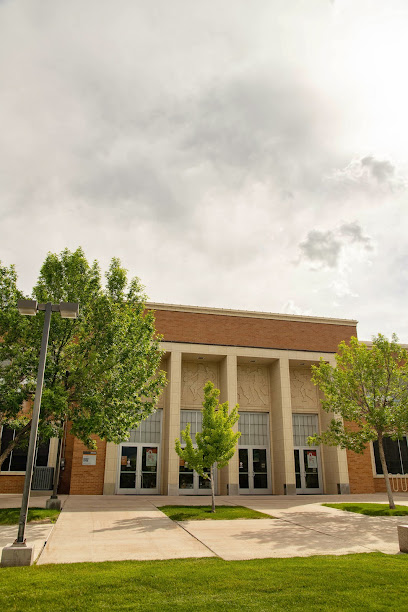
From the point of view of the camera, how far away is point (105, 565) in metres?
8.88

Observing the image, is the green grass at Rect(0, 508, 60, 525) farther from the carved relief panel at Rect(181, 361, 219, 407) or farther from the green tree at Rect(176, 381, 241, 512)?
the carved relief panel at Rect(181, 361, 219, 407)

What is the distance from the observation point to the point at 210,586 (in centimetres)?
736

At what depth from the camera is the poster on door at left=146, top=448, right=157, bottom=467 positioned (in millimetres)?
25531

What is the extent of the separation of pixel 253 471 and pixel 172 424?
236 inches

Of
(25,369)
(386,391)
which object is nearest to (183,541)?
(25,369)

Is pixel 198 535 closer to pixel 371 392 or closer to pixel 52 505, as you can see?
pixel 52 505

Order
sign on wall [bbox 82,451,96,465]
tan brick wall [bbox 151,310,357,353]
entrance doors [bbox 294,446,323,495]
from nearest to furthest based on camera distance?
sign on wall [bbox 82,451,96,465] → entrance doors [bbox 294,446,323,495] → tan brick wall [bbox 151,310,357,353]

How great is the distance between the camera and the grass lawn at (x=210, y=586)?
6.47m

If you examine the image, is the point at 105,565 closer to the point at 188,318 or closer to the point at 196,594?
the point at 196,594

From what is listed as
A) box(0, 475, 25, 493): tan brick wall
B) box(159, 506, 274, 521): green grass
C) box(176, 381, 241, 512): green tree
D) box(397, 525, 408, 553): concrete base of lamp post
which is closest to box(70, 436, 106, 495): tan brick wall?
box(0, 475, 25, 493): tan brick wall

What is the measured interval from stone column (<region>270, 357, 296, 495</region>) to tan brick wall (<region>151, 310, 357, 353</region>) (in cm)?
181

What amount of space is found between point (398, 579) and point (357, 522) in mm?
7976

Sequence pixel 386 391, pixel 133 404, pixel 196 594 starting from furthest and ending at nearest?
pixel 386 391 < pixel 133 404 < pixel 196 594

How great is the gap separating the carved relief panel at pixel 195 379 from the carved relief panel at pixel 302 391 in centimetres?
491
